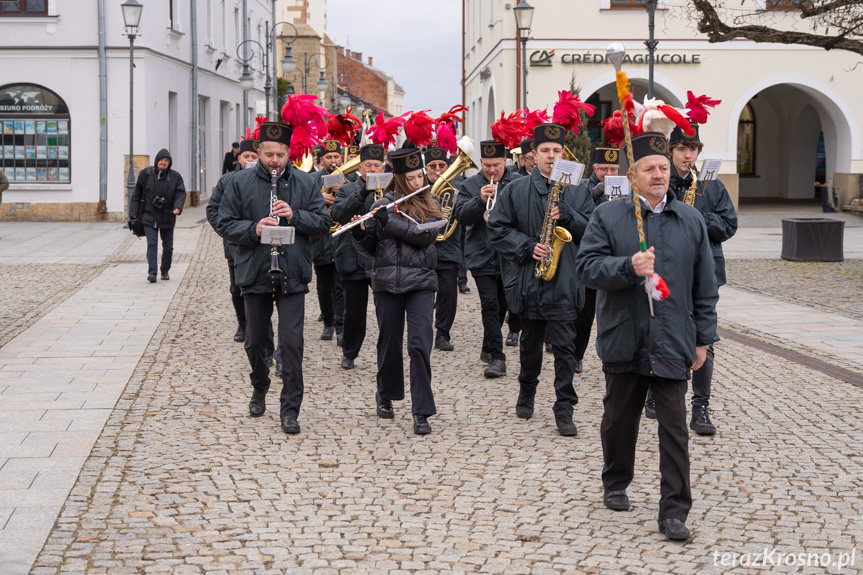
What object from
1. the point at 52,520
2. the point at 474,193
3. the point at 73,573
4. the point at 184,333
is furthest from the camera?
the point at 184,333

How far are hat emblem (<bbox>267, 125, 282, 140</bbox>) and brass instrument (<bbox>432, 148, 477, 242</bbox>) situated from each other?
294cm

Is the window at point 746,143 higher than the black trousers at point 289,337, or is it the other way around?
the window at point 746,143

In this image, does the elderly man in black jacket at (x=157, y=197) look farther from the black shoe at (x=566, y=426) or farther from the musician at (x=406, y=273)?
the black shoe at (x=566, y=426)

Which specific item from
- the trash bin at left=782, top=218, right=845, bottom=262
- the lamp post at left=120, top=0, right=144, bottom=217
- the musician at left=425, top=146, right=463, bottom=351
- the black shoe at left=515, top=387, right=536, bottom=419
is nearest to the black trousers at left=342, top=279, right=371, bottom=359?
the musician at left=425, top=146, right=463, bottom=351

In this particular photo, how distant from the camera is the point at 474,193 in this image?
10031 millimetres

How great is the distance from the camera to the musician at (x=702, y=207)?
7266mm

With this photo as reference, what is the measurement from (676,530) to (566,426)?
215 cm

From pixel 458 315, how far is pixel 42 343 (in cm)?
472

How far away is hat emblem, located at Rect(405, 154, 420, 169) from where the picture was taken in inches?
296

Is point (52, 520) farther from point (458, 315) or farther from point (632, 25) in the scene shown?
point (632, 25)

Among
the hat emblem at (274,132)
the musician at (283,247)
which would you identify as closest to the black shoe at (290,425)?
the musician at (283,247)

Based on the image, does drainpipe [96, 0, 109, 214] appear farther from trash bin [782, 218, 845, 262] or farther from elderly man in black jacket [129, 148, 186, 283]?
trash bin [782, 218, 845, 262]

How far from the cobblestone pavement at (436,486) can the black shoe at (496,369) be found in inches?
4.4

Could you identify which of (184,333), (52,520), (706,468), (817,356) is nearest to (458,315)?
(184,333)
